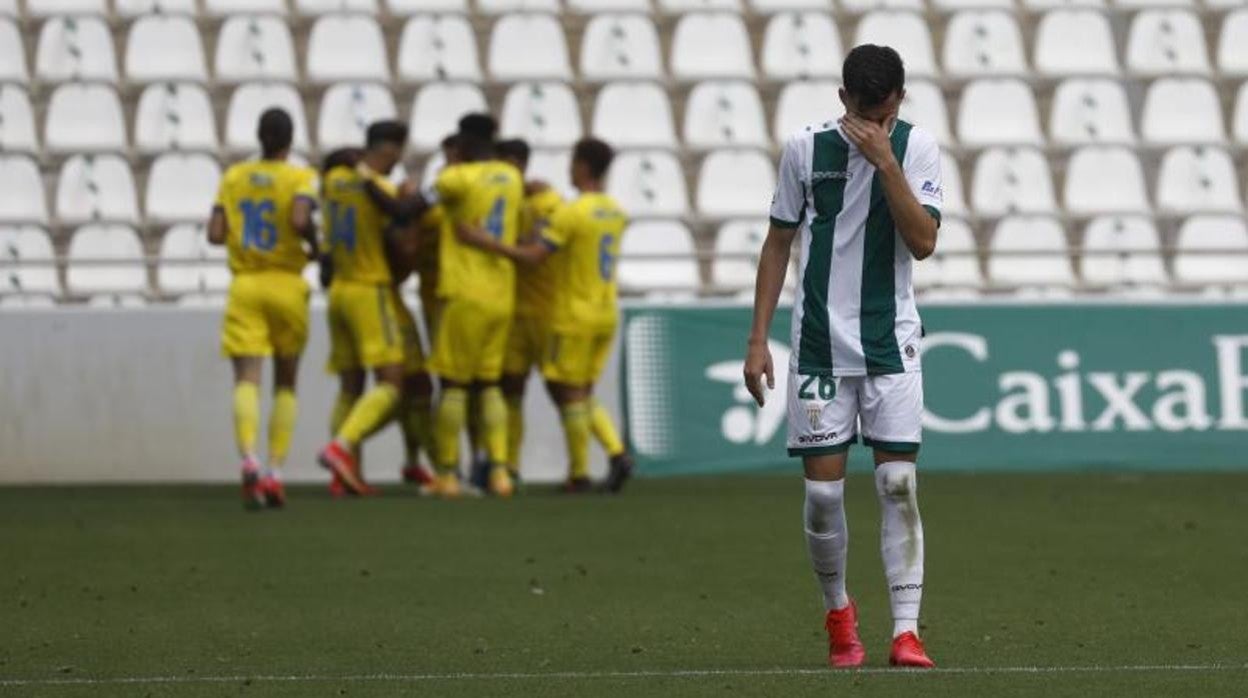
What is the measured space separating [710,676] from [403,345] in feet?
27.3

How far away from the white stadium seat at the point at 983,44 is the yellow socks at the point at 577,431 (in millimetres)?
6005

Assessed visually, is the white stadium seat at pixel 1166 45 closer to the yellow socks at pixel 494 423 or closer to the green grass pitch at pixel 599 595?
the green grass pitch at pixel 599 595

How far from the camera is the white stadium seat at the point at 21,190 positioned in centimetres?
1806

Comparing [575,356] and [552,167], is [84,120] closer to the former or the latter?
[552,167]

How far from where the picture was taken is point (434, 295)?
611 inches

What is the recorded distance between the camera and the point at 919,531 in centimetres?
721

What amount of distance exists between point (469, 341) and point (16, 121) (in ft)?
19.0

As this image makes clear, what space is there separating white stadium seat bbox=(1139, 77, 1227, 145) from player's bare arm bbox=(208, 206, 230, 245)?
8256mm

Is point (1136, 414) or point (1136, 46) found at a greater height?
point (1136, 46)

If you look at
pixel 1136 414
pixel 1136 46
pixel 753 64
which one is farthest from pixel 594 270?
pixel 1136 46

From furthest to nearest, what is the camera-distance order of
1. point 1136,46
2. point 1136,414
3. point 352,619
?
point 1136,46 < point 1136,414 < point 352,619

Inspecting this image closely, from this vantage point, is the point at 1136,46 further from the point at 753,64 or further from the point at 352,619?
the point at 352,619

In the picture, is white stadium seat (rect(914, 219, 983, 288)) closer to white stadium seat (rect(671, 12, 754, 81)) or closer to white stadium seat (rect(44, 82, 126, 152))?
white stadium seat (rect(671, 12, 754, 81))

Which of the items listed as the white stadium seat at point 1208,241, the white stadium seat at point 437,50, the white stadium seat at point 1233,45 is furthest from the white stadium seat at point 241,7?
the white stadium seat at point 1233,45
